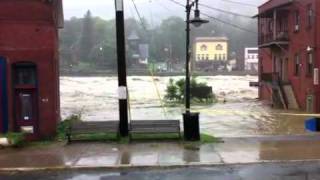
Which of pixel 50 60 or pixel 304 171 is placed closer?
pixel 304 171

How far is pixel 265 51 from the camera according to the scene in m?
54.0

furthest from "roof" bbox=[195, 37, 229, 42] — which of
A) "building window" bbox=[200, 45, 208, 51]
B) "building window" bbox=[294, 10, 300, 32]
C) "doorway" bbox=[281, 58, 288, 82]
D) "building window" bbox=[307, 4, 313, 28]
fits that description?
"building window" bbox=[307, 4, 313, 28]

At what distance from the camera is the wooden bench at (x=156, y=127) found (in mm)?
18781

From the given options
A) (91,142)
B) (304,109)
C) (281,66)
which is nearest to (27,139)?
(91,142)

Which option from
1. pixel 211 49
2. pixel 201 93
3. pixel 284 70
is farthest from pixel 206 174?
pixel 211 49

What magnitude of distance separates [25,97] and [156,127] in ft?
13.9

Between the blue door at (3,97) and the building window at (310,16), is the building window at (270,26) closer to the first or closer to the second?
the building window at (310,16)

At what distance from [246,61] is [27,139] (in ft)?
522

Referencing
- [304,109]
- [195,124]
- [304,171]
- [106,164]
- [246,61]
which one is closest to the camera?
[304,171]

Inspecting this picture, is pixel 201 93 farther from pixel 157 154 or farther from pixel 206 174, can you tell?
pixel 206 174

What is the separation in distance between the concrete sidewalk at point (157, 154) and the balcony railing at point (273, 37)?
86.9ft

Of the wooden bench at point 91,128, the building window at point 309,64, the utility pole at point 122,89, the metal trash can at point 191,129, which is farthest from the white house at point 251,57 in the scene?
the metal trash can at point 191,129

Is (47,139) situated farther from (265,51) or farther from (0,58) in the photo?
(265,51)

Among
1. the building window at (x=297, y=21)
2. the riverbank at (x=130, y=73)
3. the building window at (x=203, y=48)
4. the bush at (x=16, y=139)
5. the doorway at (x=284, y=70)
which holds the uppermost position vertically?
the building window at (x=203, y=48)
